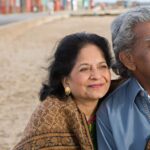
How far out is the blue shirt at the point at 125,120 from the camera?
1.64 m

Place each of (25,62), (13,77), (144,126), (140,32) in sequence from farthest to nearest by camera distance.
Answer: (25,62), (13,77), (140,32), (144,126)

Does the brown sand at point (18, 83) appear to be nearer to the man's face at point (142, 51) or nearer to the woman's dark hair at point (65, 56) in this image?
the woman's dark hair at point (65, 56)

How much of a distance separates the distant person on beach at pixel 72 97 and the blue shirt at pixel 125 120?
0.04 m

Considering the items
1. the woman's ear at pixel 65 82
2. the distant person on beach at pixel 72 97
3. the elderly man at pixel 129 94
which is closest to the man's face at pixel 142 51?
the elderly man at pixel 129 94

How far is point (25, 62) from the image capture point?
10695mm

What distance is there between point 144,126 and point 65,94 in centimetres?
29

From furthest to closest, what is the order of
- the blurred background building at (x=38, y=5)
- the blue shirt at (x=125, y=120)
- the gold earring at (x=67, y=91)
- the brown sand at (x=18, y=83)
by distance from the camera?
1. the blurred background building at (x=38, y=5)
2. the brown sand at (x=18, y=83)
3. the gold earring at (x=67, y=91)
4. the blue shirt at (x=125, y=120)

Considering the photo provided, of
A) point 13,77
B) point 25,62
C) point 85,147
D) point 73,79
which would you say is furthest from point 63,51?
point 25,62

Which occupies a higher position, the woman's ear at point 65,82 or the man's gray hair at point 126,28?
the man's gray hair at point 126,28

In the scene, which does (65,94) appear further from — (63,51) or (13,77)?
(13,77)

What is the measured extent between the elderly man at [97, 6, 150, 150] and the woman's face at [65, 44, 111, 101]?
53 millimetres

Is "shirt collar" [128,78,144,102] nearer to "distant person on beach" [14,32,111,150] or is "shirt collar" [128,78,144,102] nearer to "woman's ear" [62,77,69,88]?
"distant person on beach" [14,32,111,150]

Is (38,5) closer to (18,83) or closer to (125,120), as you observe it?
(18,83)

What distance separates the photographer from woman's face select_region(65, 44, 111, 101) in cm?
171
